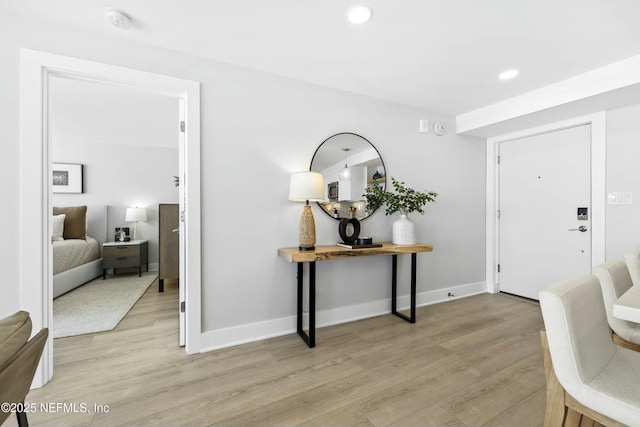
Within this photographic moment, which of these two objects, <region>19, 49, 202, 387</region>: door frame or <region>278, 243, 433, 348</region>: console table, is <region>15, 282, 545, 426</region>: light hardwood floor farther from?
<region>19, 49, 202, 387</region>: door frame

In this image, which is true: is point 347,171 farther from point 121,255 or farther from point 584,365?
point 121,255

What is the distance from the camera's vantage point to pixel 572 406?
3.35 feet

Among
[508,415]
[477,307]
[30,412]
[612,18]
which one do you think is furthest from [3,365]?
[477,307]

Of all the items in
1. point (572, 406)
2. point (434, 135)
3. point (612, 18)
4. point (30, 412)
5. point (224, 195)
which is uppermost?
point (612, 18)

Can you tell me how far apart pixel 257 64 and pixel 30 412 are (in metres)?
2.61

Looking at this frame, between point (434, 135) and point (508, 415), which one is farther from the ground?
point (434, 135)

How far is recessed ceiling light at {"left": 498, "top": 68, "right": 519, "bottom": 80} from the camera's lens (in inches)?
94.4

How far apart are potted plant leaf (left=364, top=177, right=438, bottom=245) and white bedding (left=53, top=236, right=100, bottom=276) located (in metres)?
3.91

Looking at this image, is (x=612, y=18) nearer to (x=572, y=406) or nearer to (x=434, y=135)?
(x=434, y=135)

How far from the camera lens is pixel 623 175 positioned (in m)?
2.61

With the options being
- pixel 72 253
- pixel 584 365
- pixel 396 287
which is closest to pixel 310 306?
pixel 396 287

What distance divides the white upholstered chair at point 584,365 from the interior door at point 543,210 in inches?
96.4

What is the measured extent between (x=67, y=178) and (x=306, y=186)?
4706 millimetres

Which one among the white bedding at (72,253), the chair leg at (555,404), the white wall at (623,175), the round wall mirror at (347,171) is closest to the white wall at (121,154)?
the white bedding at (72,253)
